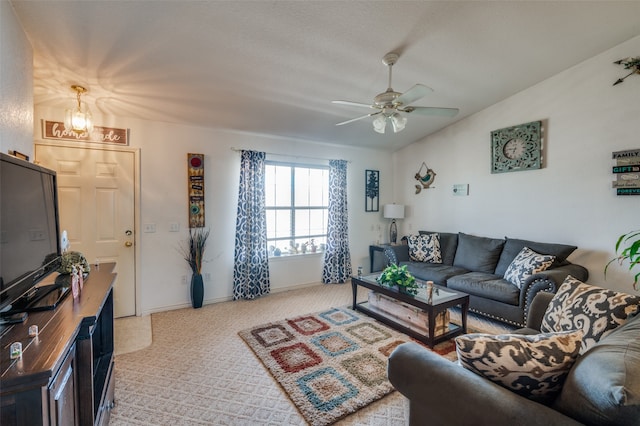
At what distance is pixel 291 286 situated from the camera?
15.3ft

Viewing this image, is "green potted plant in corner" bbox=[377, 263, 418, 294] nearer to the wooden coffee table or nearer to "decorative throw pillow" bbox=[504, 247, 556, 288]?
the wooden coffee table

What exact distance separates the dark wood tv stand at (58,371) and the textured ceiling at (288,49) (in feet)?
5.94

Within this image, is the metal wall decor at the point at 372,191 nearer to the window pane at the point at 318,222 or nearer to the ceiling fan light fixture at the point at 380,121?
the window pane at the point at 318,222

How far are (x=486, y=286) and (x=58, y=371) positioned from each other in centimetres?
367

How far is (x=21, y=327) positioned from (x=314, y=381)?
180 cm

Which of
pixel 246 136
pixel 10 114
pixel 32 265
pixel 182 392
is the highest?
pixel 246 136

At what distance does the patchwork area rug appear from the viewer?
203cm

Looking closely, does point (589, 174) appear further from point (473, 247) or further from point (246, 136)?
point (246, 136)

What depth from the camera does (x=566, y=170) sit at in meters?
3.50

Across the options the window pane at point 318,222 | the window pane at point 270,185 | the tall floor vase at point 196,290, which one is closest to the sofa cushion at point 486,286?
the window pane at point 318,222

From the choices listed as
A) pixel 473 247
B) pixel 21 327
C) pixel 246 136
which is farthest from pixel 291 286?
pixel 21 327

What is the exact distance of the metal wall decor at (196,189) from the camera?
3812 mm

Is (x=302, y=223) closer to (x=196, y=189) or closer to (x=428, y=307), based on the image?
(x=196, y=189)

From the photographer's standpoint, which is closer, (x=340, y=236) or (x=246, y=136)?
(x=246, y=136)
